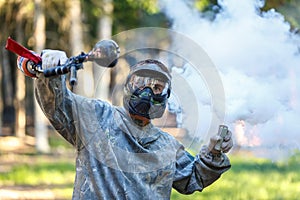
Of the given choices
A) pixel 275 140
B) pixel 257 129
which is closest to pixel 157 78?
pixel 257 129

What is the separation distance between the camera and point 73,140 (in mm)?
4219

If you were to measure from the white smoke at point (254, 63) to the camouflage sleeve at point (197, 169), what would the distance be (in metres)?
0.33

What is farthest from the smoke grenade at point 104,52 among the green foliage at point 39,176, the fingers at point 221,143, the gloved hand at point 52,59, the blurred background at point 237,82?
the green foliage at point 39,176

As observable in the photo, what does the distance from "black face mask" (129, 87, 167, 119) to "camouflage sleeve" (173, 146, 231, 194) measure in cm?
38

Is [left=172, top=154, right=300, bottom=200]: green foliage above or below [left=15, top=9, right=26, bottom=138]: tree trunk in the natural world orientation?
below

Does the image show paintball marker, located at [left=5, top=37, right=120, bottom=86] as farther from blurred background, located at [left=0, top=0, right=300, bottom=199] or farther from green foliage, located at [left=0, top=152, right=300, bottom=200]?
green foliage, located at [left=0, top=152, right=300, bottom=200]

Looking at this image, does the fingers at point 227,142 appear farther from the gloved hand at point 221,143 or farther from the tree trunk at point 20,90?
the tree trunk at point 20,90

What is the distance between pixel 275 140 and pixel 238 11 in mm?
861

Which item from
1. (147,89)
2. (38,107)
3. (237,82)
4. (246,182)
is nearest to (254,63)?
(237,82)

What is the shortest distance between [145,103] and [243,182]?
725cm

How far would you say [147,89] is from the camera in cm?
418

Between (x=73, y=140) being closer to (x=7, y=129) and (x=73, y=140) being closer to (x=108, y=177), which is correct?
(x=108, y=177)

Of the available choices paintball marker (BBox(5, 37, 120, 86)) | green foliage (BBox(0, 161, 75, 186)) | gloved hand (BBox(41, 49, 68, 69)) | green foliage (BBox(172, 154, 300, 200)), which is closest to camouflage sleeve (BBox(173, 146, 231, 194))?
paintball marker (BBox(5, 37, 120, 86))

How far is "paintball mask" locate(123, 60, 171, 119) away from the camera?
4.16m
